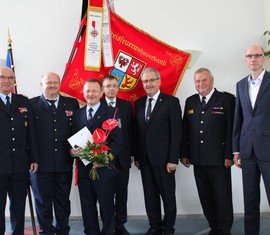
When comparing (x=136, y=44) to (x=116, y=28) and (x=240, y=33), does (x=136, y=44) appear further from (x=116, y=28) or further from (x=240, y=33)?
(x=240, y=33)

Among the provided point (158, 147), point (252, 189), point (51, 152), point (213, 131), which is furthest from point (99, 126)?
point (252, 189)

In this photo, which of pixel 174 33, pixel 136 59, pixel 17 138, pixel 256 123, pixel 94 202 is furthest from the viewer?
pixel 174 33

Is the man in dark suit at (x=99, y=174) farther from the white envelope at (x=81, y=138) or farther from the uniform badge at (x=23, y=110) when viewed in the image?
the uniform badge at (x=23, y=110)

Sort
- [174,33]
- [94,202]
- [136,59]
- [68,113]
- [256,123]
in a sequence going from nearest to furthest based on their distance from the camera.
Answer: [256,123], [94,202], [68,113], [136,59], [174,33]

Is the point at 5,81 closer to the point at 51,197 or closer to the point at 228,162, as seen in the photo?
the point at 51,197

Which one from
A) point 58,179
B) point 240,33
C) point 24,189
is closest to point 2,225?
point 24,189

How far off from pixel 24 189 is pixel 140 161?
3.37 feet

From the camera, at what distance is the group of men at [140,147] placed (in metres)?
2.66

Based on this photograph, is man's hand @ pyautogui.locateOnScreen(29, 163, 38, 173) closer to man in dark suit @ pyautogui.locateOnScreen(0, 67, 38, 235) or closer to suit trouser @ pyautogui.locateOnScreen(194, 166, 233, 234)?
man in dark suit @ pyautogui.locateOnScreen(0, 67, 38, 235)

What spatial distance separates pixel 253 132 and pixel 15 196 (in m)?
1.95

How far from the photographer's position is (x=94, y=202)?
111 inches

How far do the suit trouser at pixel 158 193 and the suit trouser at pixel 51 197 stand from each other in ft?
2.32

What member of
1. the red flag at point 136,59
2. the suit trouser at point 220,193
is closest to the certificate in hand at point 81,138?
the red flag at point 136,59

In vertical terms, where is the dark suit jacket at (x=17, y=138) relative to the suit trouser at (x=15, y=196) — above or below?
above
